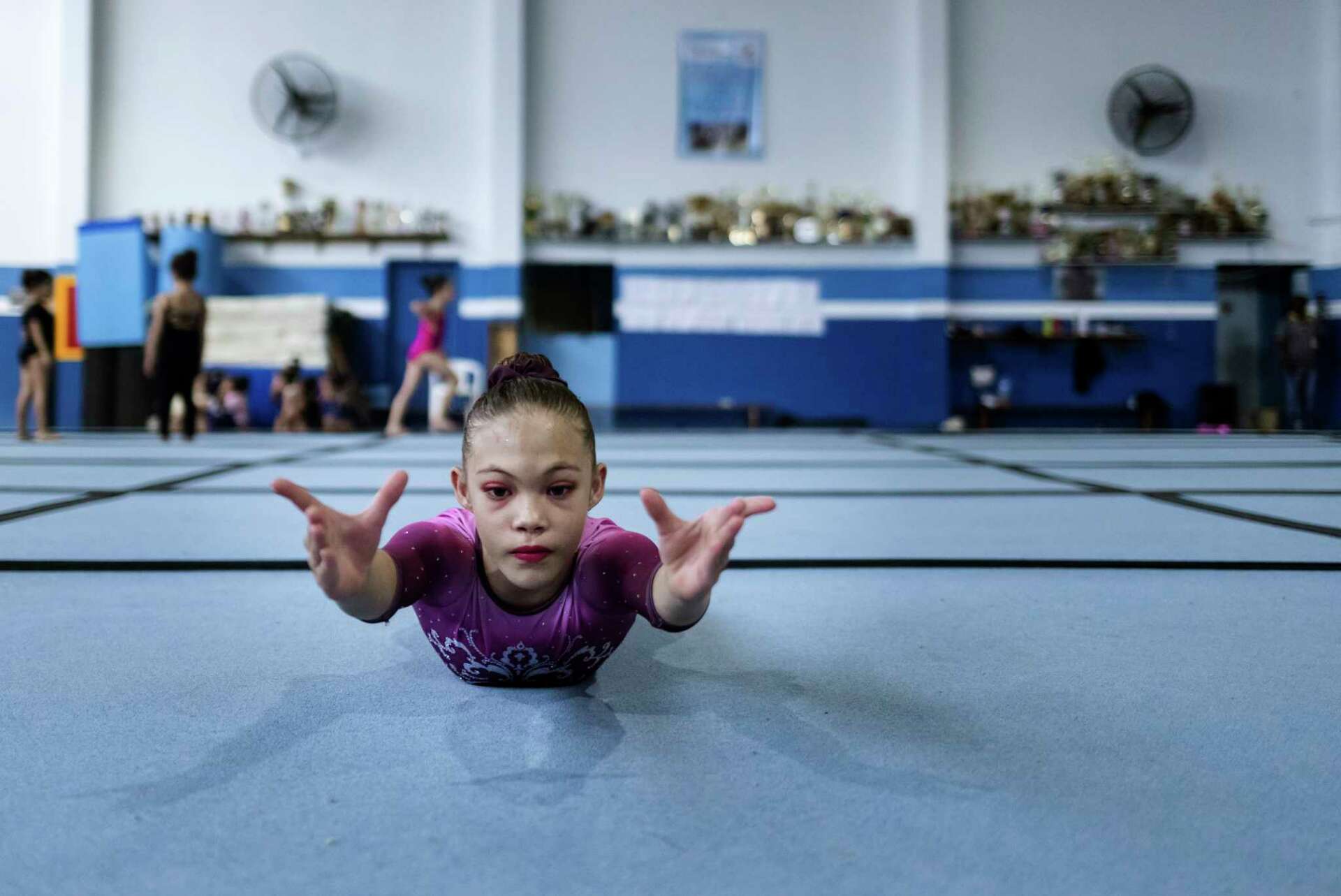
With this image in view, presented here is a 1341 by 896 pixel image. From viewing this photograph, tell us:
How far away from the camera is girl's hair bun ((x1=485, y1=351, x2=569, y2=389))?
1109 mm

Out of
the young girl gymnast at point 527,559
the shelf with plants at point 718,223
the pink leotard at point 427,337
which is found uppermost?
the shelf with plants at point 718,223

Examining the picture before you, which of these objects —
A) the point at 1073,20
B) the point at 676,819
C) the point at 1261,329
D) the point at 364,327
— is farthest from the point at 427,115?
the point at 676,819

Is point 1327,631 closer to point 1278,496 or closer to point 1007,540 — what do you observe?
point 1007,540

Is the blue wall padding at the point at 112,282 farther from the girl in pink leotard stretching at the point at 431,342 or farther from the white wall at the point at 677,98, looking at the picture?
the white wall at the point at 677,98

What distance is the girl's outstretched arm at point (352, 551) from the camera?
0.87m

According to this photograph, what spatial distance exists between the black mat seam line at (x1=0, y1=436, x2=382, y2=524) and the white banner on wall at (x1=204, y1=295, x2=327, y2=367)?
13.5 feet

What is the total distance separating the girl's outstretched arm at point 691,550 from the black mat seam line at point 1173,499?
207 centimetres

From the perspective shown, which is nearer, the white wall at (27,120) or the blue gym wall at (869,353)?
the white wall at (27,120)

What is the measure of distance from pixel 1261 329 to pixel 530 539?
12.3m

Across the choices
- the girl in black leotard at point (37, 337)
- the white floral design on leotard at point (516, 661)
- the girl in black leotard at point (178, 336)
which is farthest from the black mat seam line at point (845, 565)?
the girl in black leotard at point (37, 337)

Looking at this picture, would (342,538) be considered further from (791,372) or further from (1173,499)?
(791,372)

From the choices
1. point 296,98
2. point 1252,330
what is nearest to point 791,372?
point 296,98

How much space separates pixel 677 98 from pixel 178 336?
5.62m

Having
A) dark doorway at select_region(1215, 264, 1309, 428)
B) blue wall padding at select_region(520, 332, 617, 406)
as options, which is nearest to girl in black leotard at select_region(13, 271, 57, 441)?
blue wall padding at select_region(520, 332, 617, 406)
